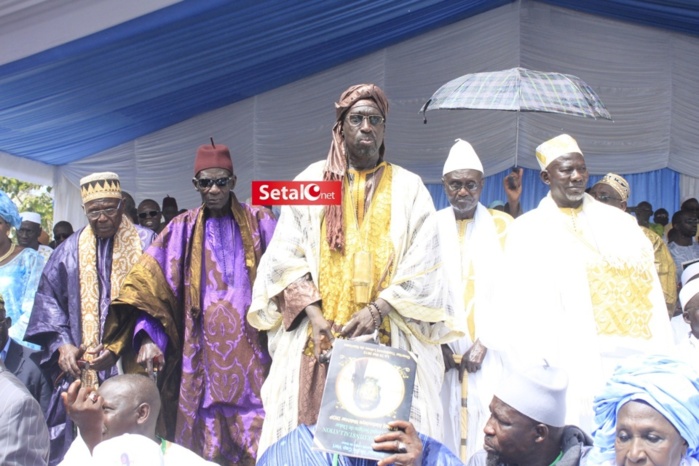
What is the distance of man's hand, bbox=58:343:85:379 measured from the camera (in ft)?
18.4

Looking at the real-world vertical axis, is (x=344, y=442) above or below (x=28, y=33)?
below

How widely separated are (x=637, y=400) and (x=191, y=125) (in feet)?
34.4

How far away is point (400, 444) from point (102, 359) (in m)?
2.82

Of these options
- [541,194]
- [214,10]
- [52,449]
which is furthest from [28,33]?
[541,194]

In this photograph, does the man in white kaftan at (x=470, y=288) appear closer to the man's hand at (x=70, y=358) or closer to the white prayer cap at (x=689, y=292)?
the white prayer cap at (x=689, y=292)

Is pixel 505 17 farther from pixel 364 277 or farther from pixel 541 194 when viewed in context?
pixel 364 277

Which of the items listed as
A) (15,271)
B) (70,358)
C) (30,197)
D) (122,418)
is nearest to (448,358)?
(70,358)

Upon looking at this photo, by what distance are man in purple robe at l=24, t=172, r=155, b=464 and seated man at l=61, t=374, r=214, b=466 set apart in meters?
1.76

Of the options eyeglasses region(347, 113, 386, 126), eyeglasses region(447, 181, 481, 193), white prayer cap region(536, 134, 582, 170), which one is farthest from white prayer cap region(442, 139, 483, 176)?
eyeglasses region(347, 113, 386, 126)

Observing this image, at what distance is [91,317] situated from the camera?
5.94 meters

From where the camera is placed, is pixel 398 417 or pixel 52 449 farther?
pixel 52 449

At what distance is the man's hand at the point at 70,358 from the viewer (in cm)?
561

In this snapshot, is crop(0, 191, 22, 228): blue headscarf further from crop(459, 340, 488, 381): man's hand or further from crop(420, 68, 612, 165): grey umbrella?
crop(459, 340, 488, 381): man's hand

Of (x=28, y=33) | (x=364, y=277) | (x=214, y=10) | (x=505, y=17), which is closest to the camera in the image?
(x=364, y=277)
